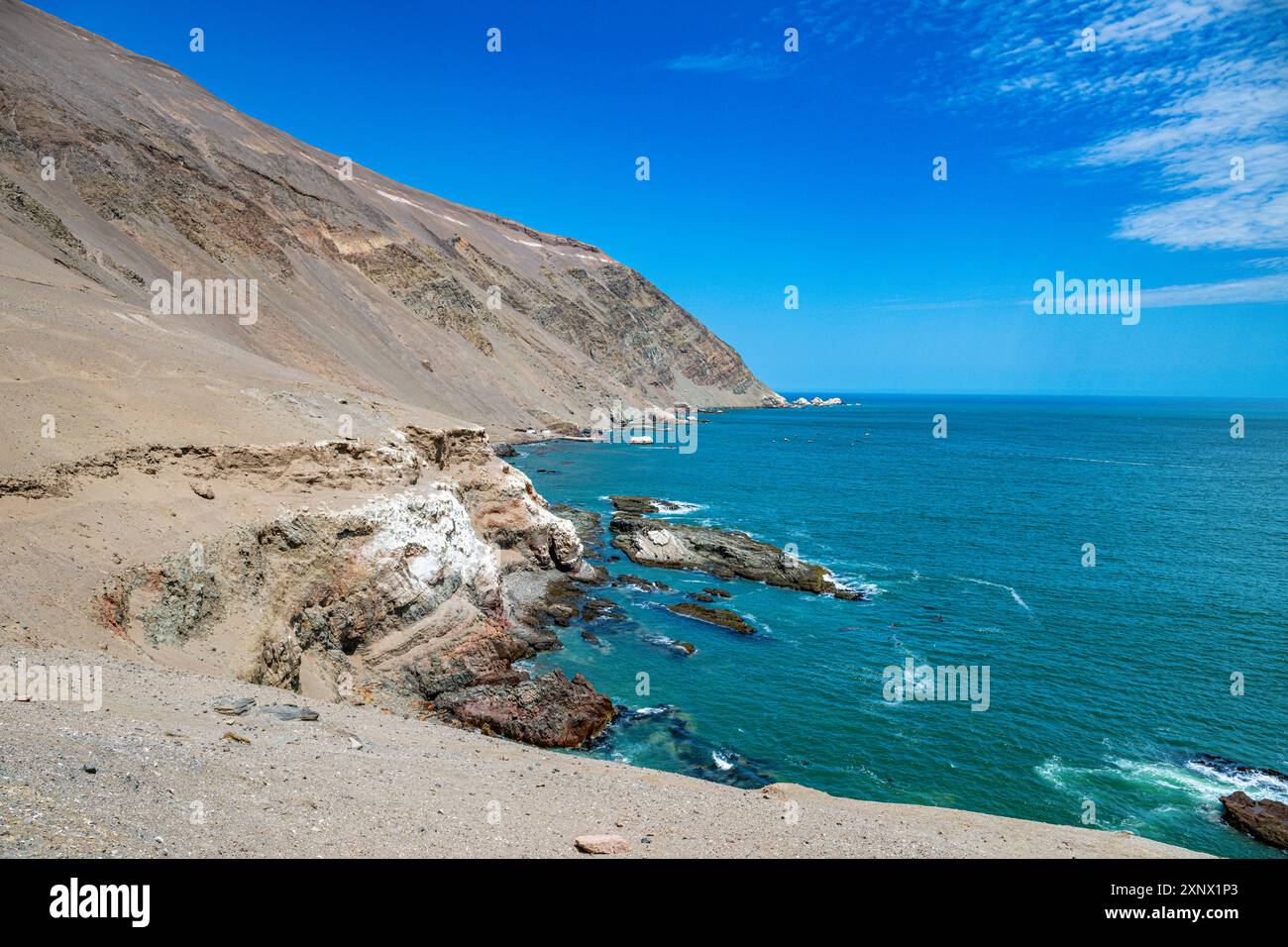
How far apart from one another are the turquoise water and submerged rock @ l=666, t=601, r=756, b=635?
677mm

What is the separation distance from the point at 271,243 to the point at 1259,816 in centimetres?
9037

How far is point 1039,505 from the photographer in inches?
2435

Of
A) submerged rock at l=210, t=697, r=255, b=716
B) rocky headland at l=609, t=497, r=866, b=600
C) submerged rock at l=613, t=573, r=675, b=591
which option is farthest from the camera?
rocky headland at l=609, t=497, r=866, b=600

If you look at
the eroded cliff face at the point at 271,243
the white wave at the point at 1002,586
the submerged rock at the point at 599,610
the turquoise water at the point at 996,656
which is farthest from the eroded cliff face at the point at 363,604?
the white wave at the point at 1002,586

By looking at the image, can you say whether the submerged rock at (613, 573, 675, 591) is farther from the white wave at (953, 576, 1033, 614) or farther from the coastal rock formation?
the white wave at (953, 576, 1033, 614)

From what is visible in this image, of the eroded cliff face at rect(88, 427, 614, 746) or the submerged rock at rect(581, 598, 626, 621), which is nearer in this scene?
the eroded cliff face at rect(88, 427, 614, 746)

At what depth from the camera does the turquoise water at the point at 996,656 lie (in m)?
21.0

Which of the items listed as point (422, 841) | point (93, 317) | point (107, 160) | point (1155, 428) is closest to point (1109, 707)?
point (422, 841)

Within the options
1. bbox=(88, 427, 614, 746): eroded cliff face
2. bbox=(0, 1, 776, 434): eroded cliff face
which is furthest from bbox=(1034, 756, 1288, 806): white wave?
bbox=(0, 1, 776, 434): eroded cliff face

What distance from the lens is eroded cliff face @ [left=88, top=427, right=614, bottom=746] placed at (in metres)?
18.3

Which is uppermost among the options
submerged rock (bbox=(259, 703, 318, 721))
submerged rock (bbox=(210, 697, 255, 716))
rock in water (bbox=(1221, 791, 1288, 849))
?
submerged rock (bbox=(210, 697, 255, 716))

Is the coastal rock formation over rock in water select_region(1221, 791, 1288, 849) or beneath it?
over

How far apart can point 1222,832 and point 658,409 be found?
137 m

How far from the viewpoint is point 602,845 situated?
35.1 ft
